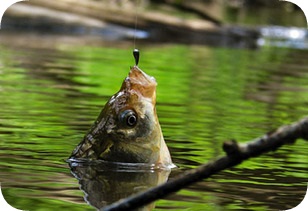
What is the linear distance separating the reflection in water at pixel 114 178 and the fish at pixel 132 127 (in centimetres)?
3

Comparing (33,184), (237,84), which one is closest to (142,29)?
(237,84)

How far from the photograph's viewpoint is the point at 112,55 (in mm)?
12258

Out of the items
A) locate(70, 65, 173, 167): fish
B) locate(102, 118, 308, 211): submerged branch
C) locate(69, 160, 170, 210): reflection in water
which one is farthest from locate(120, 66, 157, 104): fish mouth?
locate(102, 118, 308, 211): submerged branch

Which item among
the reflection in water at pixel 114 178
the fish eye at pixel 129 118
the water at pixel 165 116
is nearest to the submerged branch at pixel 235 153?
the water at pixel 165 116

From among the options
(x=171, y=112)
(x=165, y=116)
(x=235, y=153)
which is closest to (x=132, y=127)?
(x=235, y=153)

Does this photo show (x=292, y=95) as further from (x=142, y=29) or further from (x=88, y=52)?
(x=142, y=29)

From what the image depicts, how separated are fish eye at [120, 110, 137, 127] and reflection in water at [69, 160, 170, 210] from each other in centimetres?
22

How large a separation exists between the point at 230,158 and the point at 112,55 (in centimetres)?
978

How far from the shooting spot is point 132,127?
3930 millimetres

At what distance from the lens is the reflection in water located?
12.3 ft

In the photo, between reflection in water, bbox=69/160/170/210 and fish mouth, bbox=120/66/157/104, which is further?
fish mouth, bbox=120/66/157/104

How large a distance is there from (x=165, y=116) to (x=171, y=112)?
0.26m

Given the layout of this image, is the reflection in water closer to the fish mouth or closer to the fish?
the fish

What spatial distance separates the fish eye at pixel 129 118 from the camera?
3924 mm
